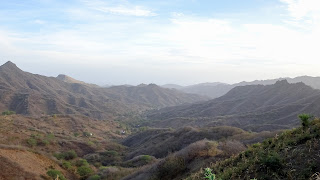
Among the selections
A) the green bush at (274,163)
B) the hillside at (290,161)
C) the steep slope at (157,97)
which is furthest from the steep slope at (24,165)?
the steep slope at (157,97)

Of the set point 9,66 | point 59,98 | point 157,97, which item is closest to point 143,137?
point 59,98

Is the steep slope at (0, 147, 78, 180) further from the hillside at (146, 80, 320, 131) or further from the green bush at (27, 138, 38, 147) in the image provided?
the hillside at (146, 80, 320, 131)

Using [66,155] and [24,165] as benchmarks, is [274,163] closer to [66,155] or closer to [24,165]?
[24,165]

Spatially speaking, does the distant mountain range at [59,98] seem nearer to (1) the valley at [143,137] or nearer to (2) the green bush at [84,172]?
(1) the valley at [143,137]

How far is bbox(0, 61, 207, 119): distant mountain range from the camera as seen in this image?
288 ft

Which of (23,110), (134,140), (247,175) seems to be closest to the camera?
(247,175)

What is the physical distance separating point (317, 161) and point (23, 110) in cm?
9115

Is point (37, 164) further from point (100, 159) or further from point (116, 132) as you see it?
point (116, 132)

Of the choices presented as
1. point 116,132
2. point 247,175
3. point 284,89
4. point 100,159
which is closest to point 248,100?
point 284,89

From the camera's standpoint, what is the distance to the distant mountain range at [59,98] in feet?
288

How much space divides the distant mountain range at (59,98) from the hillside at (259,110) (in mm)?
33830

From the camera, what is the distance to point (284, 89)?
3610 inches

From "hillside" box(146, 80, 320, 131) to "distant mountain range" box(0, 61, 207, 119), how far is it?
33.8 metres

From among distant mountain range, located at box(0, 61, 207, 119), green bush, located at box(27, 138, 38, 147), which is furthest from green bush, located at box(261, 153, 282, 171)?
distant mountain range, located at box(0, 61, 207, 119)
